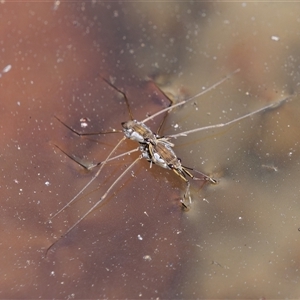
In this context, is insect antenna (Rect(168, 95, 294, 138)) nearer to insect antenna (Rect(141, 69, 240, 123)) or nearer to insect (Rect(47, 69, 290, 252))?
insect (Rect(47, 69, 290, 252))

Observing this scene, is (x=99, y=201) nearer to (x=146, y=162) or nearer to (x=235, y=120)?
(x=146, y=162)

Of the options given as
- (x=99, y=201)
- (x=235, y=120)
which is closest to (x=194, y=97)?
(x=235, y=120)

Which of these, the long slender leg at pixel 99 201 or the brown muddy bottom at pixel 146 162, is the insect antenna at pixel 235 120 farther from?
the long slender leg at pixel 99 201

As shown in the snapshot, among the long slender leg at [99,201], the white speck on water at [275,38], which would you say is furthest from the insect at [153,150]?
the white speck on water at [275,38]

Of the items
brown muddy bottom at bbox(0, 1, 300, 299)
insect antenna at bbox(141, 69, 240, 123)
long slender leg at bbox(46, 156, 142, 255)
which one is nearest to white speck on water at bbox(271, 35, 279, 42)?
brown muddy bottom at bbox(0, 1, 300, 299)

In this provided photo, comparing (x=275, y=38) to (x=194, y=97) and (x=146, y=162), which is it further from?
(x=146, y=162)

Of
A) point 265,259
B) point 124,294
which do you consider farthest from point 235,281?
point 124,294

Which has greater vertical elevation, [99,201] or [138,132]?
[138,132]

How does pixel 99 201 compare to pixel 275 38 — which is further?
pixel 275 38

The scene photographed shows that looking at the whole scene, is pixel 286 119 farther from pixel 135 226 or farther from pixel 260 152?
pixel 135 226
